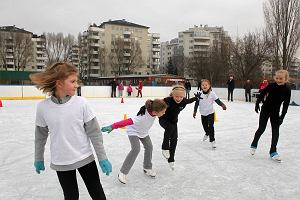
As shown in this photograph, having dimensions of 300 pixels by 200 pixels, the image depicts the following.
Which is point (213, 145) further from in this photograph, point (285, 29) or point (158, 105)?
point (285, 29)

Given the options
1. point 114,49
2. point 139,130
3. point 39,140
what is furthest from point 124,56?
point 39,140

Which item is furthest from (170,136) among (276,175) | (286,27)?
(286,27)

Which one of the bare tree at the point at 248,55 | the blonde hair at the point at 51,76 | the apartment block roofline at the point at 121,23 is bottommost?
the blonde hair at the point at 51,76

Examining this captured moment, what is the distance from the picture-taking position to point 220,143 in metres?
5.61

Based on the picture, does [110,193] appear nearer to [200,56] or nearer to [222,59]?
[222,59]

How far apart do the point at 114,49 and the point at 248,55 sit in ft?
120

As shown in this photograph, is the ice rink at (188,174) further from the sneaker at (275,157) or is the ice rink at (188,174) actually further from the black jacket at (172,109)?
the black jacket at (172,109)

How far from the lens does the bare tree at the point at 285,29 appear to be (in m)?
20.9

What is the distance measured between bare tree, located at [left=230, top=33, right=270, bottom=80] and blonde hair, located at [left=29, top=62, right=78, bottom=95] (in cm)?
3277

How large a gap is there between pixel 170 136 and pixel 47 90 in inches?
83.1

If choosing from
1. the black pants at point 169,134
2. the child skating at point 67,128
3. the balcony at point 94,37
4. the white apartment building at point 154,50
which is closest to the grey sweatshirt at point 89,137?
the child skating at point 67,128

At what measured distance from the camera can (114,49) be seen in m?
64.6

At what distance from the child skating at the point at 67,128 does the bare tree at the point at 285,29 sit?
2169 centimetres

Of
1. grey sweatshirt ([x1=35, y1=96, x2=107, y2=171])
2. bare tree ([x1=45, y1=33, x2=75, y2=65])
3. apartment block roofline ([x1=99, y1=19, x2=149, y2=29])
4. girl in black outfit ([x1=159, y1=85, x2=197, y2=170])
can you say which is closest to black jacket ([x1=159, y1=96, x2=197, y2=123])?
girl in black outfit ([x1=159, y1=85, x2=197, y2=170])
